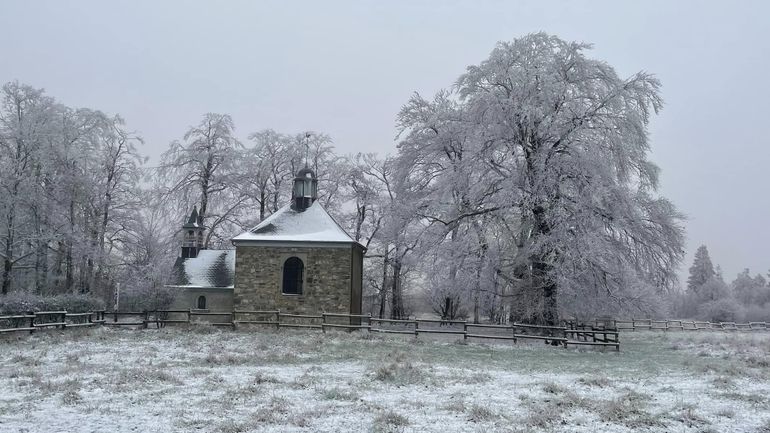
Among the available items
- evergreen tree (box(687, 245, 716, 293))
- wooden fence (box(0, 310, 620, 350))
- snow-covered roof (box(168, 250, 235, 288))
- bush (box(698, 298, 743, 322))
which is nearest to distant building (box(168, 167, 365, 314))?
wooden fence (box(0, 310, 620, 350))

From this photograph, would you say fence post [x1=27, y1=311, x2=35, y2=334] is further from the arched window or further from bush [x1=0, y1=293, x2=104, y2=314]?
the arched window

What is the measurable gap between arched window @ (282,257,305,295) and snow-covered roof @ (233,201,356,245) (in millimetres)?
1143

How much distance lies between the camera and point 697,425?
29.4 ft

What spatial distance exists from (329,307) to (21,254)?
1773cm

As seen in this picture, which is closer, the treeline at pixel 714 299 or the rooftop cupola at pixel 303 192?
the rooftop cupola at pixel 303 192

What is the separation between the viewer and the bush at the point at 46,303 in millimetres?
22594

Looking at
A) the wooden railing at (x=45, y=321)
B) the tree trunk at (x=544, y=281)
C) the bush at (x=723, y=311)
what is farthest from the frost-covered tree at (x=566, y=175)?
the bush at (x=723, y=311)

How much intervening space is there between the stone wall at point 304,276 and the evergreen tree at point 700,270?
6883cm

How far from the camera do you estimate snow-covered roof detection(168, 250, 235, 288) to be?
32844mm

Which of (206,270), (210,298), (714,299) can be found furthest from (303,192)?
(714,299)

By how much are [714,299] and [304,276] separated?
63.3m

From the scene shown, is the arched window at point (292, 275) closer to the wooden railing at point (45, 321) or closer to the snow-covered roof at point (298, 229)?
the snow-covered roof at point (298, 229)

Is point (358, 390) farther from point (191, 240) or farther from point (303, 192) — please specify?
point (191, 240)

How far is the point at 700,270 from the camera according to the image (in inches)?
3219
